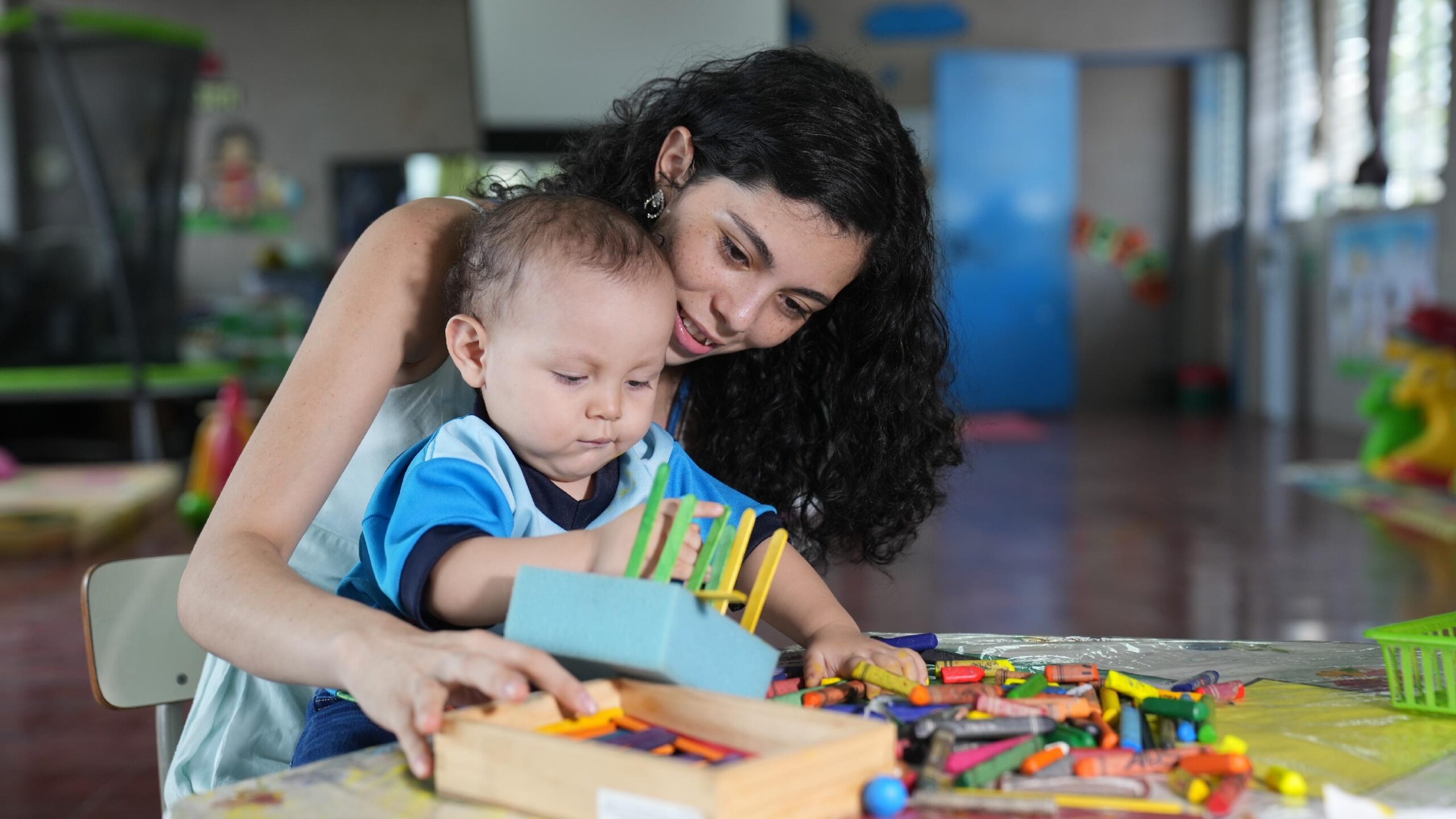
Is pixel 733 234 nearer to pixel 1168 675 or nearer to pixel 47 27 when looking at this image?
pixel 1168 675

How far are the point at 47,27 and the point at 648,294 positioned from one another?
483cm

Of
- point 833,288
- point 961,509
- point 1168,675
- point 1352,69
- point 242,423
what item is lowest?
point 961,509

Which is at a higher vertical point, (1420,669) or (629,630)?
(629,630)

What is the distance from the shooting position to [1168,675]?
965 millimetres

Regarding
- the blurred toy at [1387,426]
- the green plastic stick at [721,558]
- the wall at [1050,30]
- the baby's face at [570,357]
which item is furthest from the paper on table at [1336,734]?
the wall at [1050,30]

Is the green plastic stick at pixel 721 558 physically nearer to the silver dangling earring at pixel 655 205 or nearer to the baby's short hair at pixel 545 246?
the baby's short hair at pixel 545 246

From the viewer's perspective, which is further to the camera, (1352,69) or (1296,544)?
(1352,69)

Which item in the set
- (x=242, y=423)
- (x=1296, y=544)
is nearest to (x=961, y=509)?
(x=1296, y=544)

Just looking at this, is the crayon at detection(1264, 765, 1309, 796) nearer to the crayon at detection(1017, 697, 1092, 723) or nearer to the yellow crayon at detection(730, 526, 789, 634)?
the crayon at detection(1017, 697, 1092, 723)

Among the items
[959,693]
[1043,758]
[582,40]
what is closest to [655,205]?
[959,693]

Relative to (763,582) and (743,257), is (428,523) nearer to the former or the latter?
(763,582)

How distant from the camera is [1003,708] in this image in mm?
775

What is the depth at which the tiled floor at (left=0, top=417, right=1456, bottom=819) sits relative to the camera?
223 cm

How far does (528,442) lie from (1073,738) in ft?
1.45
